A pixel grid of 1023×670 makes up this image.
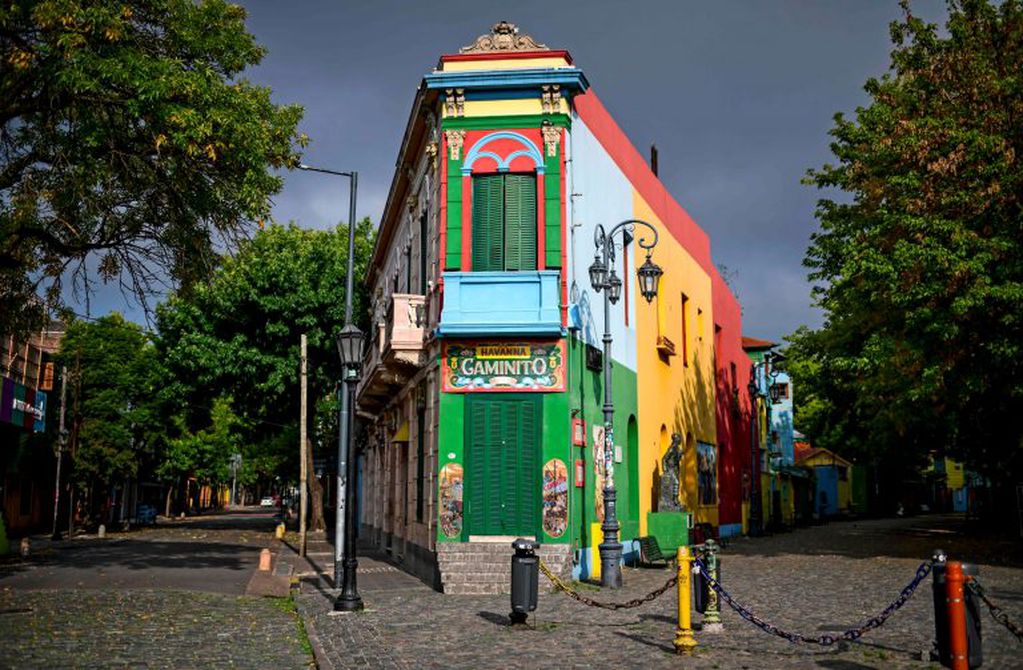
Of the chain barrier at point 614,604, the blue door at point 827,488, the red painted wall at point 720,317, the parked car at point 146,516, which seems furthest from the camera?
the blue door at point 827,488

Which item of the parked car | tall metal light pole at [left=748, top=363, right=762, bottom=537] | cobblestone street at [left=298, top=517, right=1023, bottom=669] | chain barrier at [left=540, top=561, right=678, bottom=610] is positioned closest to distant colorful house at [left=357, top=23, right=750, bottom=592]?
cobblestone street at [left=298, top=517, right=1023, bottom=669]

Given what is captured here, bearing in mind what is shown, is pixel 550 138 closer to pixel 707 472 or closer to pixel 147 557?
pixel 707 472

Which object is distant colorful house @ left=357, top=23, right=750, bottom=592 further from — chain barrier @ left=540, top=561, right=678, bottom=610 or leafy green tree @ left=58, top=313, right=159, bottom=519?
leafy green tree @ left=58, top=313, right=159, bottom=519

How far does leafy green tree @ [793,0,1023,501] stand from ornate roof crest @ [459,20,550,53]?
8073 mm

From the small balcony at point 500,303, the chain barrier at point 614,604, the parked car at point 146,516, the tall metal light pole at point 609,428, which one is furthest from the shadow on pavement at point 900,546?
the parked car at point 146,516

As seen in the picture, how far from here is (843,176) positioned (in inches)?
931

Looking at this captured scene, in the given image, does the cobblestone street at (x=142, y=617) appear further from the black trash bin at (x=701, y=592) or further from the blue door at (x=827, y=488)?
the blue door at (x=827, y=488)

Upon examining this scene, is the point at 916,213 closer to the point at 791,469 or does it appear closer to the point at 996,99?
the point at 996,99

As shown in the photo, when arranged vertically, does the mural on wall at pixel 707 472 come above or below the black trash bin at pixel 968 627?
above

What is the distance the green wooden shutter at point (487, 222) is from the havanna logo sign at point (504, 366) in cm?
152

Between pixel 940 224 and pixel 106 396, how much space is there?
3841 centimetres

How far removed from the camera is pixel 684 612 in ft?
31.9

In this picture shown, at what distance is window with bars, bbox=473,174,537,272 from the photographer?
17.1m

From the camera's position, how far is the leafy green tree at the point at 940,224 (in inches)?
718
